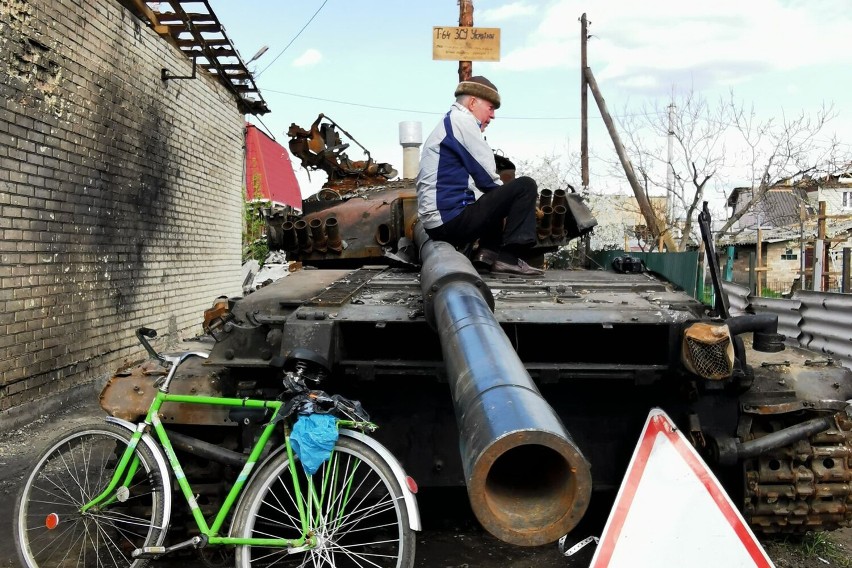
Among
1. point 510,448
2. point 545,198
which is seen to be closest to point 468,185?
point 545,198

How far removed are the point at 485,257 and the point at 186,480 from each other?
2.38 metres

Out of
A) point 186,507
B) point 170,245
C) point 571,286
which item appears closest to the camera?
point 186,507

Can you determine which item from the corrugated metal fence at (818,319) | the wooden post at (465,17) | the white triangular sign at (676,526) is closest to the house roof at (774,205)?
the wooden post at (465,17)

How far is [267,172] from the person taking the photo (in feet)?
82.0

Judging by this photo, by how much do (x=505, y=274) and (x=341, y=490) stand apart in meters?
2.15

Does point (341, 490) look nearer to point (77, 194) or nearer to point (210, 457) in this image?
point (210, 457)

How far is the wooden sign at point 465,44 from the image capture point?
10.5 m

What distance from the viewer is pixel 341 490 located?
3514mm

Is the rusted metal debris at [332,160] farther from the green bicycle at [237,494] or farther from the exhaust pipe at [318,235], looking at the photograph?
the green bicycle at [237,494]

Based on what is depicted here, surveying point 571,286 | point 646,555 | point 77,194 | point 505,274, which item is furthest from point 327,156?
point 646,555

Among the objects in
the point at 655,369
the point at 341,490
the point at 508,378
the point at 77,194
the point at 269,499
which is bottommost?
the point at 269,499

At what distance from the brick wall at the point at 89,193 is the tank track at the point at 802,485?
6.02m

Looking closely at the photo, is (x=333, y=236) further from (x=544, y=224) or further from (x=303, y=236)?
(x=544, y=224)

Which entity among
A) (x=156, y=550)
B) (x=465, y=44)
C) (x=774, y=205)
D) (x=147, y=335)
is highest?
(x=465, y=44)
